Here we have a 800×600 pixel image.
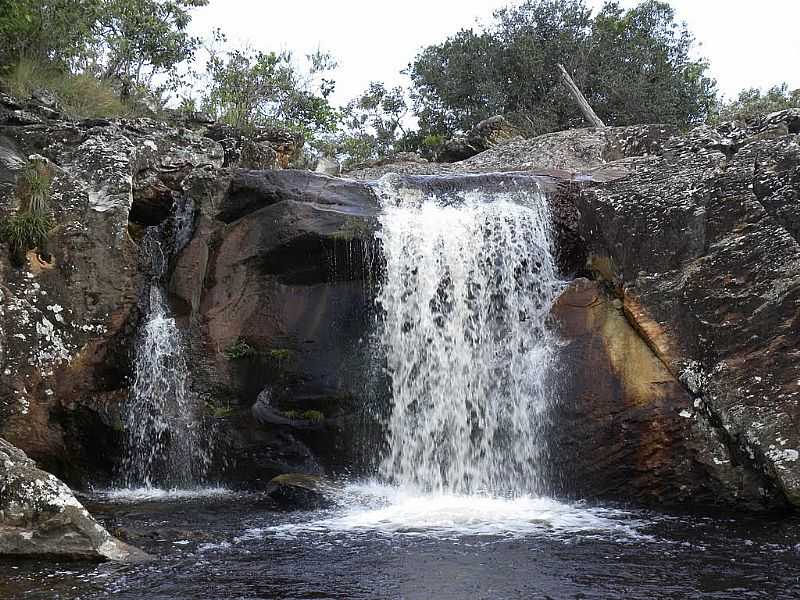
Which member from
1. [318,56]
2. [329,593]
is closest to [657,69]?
[318,56]

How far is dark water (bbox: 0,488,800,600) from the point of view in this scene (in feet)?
19.9

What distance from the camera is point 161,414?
36.3ft

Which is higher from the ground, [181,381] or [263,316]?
[263,316]

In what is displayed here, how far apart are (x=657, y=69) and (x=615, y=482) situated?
22329mm

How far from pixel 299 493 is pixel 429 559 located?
2920mm

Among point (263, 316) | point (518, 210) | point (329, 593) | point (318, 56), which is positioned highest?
point (318, 56)

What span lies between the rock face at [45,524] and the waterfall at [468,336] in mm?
4387

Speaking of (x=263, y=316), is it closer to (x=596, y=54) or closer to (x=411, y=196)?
(x=411, y=196)

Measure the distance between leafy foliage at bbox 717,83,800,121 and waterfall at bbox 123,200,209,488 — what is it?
683 inches

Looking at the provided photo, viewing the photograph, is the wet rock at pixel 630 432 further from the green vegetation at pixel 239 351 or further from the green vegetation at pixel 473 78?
the green vegetation at pixel 473 78

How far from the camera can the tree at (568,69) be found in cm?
2784

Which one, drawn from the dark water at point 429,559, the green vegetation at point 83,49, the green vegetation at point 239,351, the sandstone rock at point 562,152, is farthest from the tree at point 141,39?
the dark water at point 429,559

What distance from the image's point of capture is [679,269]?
1030 centimetres

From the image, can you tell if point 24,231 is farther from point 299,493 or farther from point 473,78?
point 473,78
